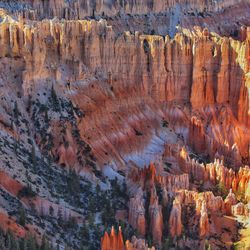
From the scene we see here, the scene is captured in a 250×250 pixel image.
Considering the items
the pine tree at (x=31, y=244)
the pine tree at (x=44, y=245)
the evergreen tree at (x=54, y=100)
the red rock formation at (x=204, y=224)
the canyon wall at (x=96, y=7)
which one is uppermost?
the canyon wall at (x=96, y=7)

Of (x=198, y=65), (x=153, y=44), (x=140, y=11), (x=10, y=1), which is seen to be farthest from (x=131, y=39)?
(x=140, y=11)

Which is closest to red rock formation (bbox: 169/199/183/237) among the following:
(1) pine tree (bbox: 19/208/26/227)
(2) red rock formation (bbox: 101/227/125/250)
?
(2) red rock formation (bbox: 101/227/125/250)

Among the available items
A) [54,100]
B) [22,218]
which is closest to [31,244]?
[22,218]

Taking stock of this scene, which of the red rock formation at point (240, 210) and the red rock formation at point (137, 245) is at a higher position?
the red rock formation at point (137, 245)

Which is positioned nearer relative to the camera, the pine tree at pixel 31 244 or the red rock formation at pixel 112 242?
the pine tree at pixel 31 244

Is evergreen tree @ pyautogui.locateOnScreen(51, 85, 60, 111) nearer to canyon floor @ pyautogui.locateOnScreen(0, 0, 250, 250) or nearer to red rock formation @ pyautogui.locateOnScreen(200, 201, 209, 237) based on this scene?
canyon floor @ pyautogui.locateOnScreen(0, 0, 250, 250)

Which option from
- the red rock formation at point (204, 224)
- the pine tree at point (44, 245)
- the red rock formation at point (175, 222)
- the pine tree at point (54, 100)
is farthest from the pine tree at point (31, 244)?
the pine tree at point (54, 100)

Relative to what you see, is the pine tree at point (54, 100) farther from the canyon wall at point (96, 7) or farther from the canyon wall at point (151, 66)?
the canyon wall at point (96, 7)

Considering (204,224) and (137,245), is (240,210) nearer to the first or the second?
(204,224)

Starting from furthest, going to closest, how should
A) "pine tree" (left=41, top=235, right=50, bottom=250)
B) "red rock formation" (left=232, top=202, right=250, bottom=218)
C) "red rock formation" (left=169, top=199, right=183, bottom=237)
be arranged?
"red rock formation" (left=232, top=202, right=250, bottom=218)
"red rock formation" (left=169, top=199, right=183, bottom=237)
"pine tree" (left=41, top=235, right=50, bottom=250)
